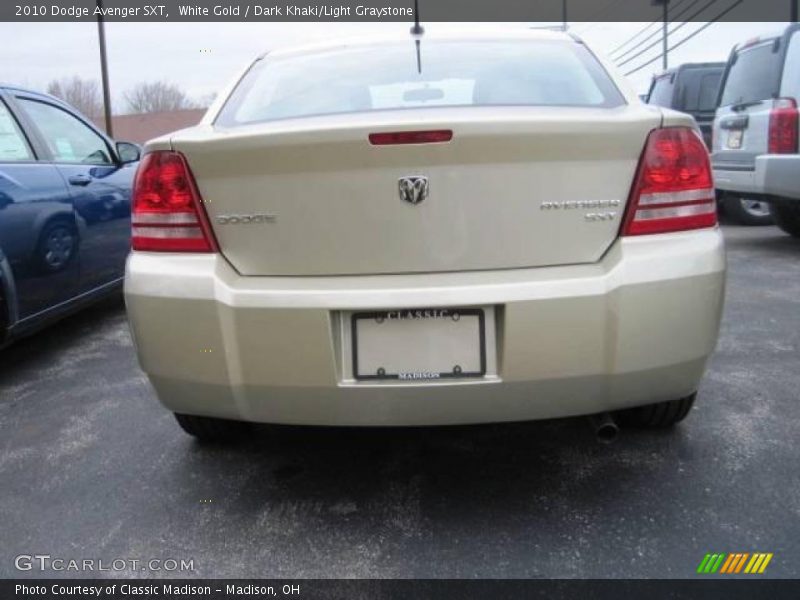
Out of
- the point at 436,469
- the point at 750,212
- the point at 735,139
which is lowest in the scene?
the point at 750,212

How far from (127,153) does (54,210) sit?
123 cm

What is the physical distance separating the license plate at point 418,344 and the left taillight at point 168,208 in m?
0.52

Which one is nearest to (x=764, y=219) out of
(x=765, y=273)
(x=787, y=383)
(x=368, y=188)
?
(x=765, y=273)

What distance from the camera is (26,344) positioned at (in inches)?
174

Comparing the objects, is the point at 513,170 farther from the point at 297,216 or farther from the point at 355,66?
the point at 355,66

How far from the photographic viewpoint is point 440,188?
192cm

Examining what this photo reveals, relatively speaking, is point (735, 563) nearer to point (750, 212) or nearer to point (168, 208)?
point (168, 208)

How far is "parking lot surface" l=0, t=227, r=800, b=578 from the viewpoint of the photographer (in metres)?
2.00

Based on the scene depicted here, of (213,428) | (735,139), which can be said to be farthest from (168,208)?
(735,139)

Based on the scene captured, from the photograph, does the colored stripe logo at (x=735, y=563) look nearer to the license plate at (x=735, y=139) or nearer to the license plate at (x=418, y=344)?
the license plate at (x=418, y=344)

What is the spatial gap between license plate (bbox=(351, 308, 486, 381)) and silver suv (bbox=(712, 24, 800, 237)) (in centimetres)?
499

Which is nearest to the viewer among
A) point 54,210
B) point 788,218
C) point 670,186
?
point 670,186

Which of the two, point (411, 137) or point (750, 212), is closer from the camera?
point (411, 137)

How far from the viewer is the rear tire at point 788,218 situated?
23.7ft
